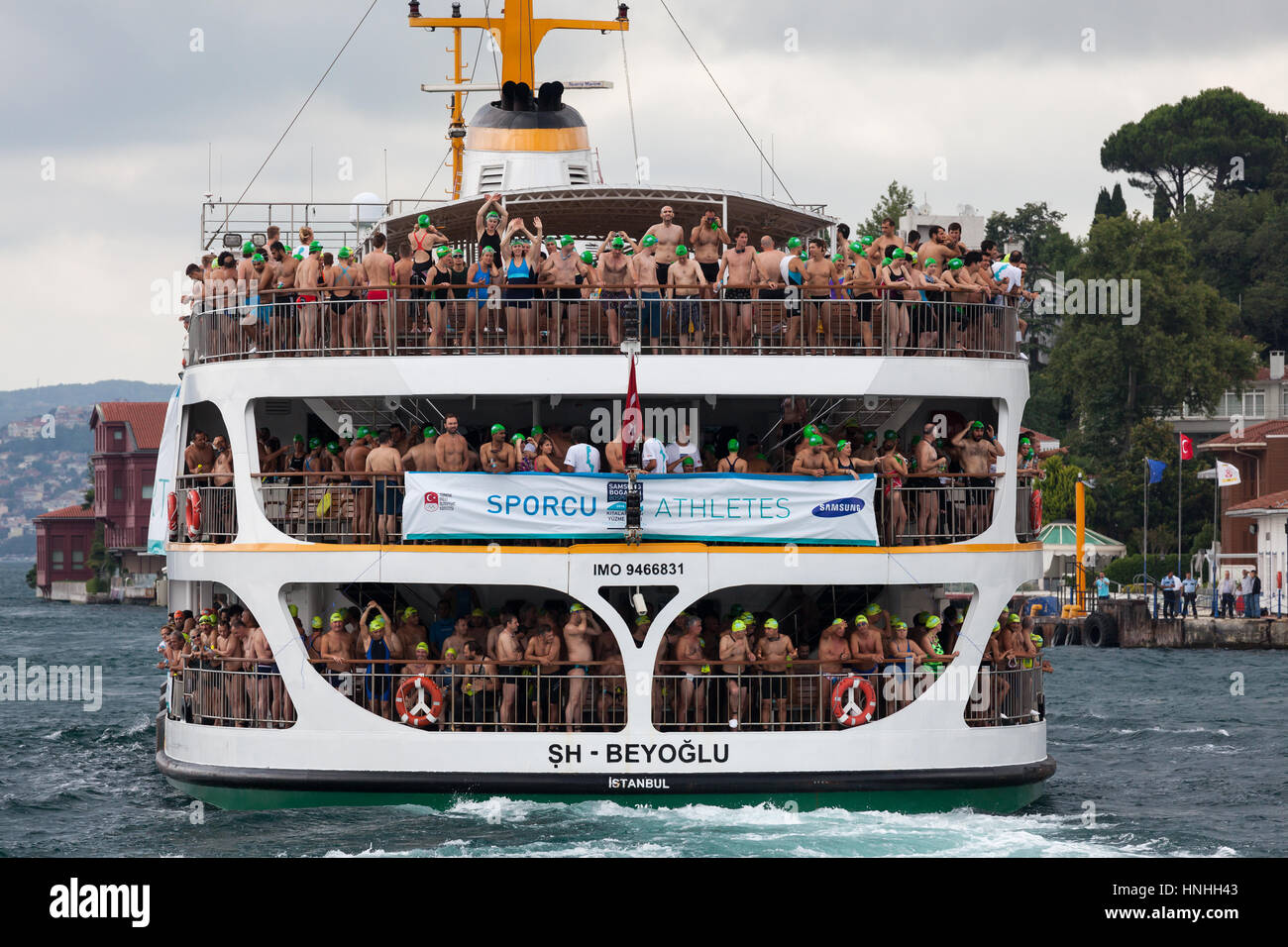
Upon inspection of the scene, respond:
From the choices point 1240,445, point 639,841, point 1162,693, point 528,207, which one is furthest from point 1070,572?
point 639,841

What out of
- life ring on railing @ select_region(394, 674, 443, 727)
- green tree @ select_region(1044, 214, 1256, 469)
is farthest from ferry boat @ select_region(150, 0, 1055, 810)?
green tree @ select_region(1044, 214, 1256, 469)

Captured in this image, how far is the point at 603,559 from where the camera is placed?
19.4 metres

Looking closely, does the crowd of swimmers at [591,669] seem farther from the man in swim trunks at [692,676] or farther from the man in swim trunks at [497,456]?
the man in swim trunks at [497,456]

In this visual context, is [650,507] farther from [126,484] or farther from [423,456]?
[126,484]

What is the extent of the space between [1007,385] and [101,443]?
111m

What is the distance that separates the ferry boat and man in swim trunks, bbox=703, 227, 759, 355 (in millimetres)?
92

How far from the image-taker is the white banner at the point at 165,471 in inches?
915

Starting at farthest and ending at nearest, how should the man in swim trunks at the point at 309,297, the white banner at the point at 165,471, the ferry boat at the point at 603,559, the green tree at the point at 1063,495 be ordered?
the green tree at the point at 1063,495 < the white banner at the point at 165,471 < the man in swim trunks at the point at 309,297 < the ferry boat at the point at 603,559

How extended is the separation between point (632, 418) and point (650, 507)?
3.11 feet

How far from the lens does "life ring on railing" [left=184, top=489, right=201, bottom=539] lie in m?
21.3

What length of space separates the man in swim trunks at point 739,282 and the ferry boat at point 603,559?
0.30 ft

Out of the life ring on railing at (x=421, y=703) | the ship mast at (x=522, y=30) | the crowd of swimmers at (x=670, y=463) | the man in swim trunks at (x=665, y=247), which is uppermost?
the ship mast at (x=522, y=30)

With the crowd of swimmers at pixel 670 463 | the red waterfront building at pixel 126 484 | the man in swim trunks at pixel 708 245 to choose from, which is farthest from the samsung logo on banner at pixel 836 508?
the red waterfront building at pixel 126 484
